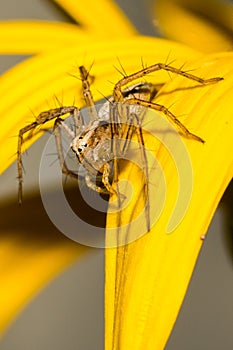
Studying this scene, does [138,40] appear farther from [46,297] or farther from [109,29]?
[46,297]

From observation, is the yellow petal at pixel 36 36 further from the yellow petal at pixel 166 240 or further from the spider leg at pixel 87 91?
the yellow petal at pixel 166 240

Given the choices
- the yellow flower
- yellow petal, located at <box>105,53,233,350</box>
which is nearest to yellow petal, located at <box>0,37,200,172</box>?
the yellow flower

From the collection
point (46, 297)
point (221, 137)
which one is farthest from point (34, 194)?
point (221, 137)

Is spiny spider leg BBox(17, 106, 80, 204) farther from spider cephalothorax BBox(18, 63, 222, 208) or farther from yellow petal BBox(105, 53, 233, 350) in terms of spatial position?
yellow petal BBox(105, 53, 233, 350)

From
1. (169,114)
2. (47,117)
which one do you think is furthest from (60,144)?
(169,114)

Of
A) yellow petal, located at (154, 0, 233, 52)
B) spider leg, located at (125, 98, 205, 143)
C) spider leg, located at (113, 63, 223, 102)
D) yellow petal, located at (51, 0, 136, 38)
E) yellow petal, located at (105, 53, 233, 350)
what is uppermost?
yellow petal, located at (154, 0, 233, 52)

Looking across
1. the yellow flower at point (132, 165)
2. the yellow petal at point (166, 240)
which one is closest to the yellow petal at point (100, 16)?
the yellow flower at point (132, 165)

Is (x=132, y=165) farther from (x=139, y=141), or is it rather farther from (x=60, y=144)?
(x=60, y=144)
